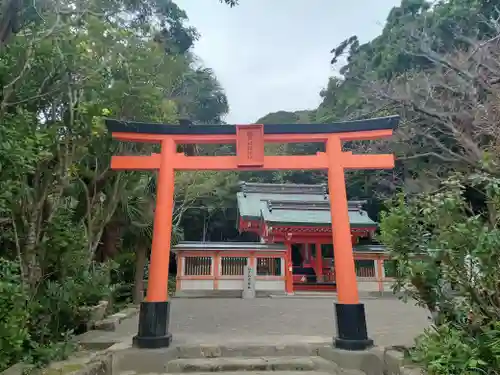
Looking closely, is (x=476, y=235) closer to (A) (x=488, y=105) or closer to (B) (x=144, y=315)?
(B) (x=144, y=315)

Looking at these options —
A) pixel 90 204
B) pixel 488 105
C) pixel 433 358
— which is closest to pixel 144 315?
pixel 90 204

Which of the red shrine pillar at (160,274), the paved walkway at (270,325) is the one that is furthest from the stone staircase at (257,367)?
the paved walkway at (270,325)

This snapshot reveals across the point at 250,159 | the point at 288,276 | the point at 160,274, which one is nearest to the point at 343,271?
the point at 250,159

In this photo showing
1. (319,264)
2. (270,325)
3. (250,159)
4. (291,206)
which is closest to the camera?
(250,159)

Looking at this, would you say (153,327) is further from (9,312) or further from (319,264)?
(319,264)

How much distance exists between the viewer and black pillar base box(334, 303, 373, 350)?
486 cm

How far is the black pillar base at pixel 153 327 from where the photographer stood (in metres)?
4.95

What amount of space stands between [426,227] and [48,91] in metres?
4.12

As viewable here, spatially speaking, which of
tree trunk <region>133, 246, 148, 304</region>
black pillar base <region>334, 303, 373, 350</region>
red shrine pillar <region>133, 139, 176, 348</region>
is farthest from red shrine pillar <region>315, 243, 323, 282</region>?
red shrine pillar <region>133, 139, 176, 348</region>

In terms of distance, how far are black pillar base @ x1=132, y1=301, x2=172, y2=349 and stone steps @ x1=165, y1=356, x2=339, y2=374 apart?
0.35 meters

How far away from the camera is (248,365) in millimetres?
4613

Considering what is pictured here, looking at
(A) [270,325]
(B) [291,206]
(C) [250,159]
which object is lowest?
(A) [270,325]

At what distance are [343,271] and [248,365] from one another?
177 cm

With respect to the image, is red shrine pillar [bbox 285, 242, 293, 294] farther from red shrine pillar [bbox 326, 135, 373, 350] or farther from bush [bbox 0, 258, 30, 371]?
bush [bbox 0, 258, 30, 371]
